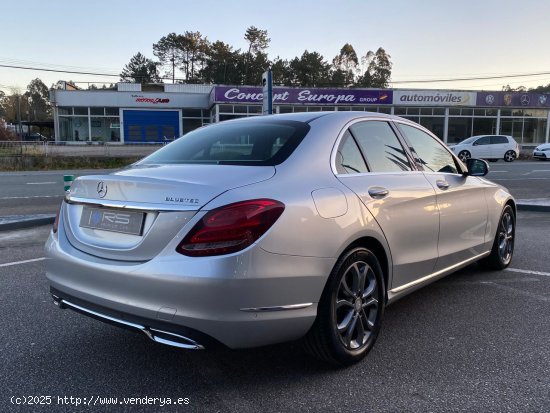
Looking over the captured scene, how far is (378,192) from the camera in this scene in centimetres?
324

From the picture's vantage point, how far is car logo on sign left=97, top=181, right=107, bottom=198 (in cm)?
284

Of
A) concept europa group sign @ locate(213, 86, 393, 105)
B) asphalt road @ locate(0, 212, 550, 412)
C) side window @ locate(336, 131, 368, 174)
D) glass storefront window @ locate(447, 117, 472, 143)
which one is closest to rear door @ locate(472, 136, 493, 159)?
concept europa group sign @ locate(213, 86, 393, 105)

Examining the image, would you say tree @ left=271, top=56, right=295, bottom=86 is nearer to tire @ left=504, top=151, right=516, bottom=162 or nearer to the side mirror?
tire @ left=504, top=151, right=516, bottom=162

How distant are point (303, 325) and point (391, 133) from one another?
1910 mm

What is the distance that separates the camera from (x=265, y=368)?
9.91ft

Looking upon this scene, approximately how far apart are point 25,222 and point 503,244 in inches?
286

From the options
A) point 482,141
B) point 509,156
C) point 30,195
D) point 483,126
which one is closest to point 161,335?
point 30,195

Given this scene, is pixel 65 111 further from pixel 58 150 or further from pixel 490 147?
pixel 490 147

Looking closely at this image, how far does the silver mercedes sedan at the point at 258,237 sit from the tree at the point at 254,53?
255 feet

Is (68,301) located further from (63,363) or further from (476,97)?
(476,97)

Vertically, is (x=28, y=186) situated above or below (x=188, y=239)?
below

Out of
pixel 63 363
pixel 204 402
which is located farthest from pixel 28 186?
pixel 204 402

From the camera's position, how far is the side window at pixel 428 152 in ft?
13.3

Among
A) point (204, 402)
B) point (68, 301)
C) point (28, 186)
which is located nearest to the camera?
→ point (204, 402)
